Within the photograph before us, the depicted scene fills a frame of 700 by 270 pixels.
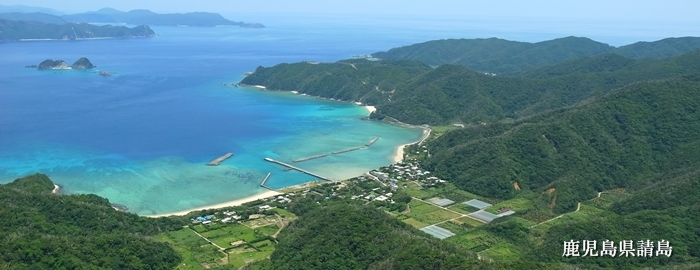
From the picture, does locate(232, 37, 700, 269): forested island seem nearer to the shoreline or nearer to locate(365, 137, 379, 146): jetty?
the shoreline

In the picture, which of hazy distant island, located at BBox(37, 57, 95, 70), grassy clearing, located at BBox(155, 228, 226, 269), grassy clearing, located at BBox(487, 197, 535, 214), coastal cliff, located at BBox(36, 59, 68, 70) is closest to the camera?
grassy clearing, located at BBox(155, 228, 226, 269)

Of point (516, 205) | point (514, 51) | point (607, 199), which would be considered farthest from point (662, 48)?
point (516, 205)

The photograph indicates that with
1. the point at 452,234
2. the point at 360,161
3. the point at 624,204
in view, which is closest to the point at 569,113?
the point at 624,204

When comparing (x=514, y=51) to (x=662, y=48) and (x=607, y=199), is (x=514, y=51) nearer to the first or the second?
(x=662, y=48)

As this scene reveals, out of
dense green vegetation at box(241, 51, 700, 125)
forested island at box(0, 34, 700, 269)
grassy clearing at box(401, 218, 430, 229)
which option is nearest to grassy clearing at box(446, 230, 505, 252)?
forested island at box(0, 34, 700, 269)

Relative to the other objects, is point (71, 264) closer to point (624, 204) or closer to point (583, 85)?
point (624, 204)

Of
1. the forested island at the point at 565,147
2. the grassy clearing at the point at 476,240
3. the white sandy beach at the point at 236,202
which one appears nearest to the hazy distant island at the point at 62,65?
the forested island at the point at 565,147
